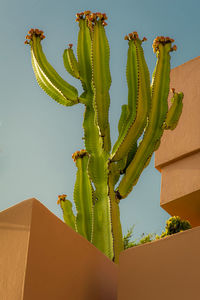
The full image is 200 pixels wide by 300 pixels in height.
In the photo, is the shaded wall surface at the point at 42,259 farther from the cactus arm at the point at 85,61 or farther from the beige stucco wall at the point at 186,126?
the beige stucco wall at the point at 186,126

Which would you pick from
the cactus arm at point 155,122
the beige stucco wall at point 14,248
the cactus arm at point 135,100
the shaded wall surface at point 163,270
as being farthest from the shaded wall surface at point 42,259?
the cactus arm at point 135,100

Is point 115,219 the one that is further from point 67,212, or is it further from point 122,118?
point 122,118

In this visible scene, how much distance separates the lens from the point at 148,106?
6.10 metres

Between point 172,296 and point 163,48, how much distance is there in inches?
133

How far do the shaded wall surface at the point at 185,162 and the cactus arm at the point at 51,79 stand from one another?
14.1 ft

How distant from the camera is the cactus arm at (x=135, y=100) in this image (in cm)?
597

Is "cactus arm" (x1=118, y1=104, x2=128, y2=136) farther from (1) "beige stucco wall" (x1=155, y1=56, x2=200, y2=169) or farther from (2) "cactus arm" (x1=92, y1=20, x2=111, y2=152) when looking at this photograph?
(1) "beige stucco wall" (x1=155, y1=56, x2=200, y2=169)

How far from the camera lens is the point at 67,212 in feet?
21.7

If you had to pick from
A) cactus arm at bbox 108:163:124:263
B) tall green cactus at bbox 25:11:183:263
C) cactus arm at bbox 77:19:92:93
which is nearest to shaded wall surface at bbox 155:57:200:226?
tall green cactus at bbox 25:11:183:263

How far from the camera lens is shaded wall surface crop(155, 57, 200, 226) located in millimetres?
10344

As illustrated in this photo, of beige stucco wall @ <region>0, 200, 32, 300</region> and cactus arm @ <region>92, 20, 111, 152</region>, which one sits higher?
cactus arm @ <region>92, 20, 111, 152</region>

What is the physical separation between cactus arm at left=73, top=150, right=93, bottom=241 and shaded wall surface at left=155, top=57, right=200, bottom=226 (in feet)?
14.3

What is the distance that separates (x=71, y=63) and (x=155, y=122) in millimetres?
1250

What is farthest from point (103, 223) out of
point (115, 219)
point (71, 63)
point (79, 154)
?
point (71, 63)
